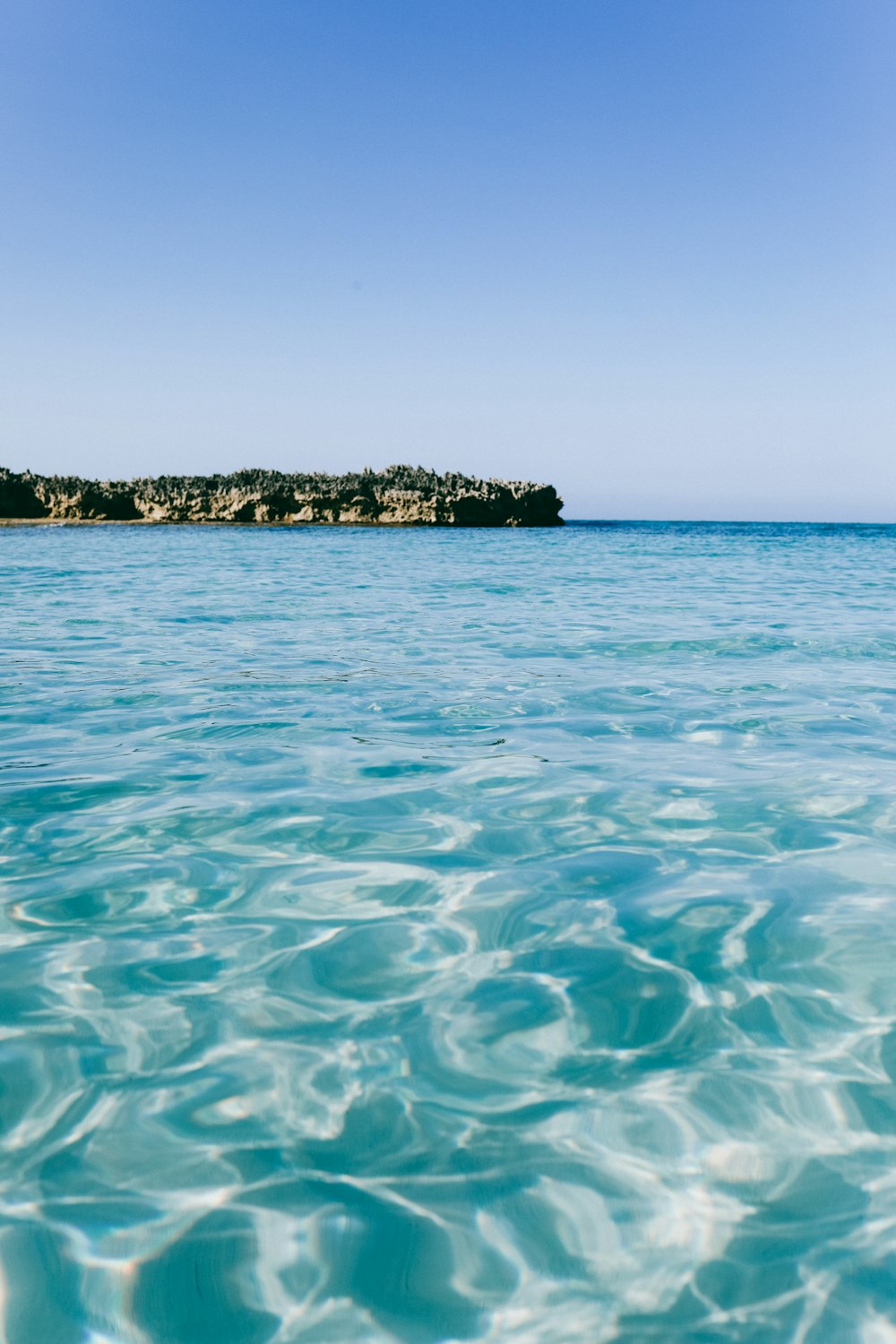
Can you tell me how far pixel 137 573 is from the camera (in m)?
20.4

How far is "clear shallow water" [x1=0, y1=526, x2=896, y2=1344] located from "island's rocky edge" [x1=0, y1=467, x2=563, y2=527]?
63060 millimetres

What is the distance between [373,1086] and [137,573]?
1987 cm

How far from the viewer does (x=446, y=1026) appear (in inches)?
93.9

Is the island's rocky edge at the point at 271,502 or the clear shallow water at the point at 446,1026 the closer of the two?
the clear shallow water at the point at 446,1026

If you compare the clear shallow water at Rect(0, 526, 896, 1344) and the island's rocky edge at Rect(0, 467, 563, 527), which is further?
the island's rocky edge at Rect(0, 467, 563, 527)

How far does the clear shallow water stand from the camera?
1634 millimetres

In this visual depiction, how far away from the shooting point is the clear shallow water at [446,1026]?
1.63m

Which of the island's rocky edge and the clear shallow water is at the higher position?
the island's rocky edge

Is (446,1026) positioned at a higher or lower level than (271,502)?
lower

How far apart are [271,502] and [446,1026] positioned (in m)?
67.5

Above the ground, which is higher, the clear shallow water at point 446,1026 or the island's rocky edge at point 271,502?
the island's rocky edge at point 271,502

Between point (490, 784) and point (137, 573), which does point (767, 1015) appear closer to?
point (490, 784)

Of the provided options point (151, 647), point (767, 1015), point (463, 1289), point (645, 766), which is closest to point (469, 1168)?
point (463, 1289)

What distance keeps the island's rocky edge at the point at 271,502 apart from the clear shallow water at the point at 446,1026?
63.1 metres
